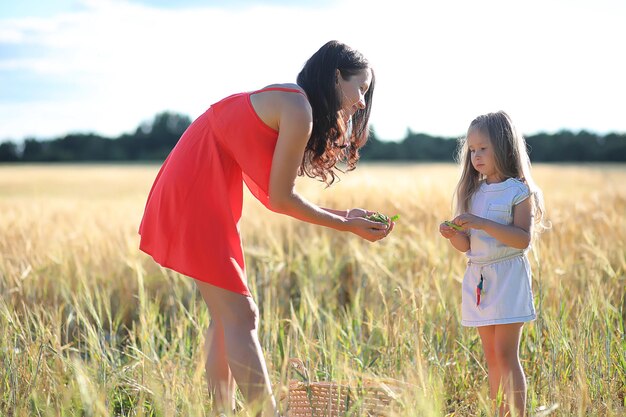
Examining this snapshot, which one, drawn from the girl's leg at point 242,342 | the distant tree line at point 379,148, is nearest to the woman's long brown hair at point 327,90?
the girl's leg at point 242,342

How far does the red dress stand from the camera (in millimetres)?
1966

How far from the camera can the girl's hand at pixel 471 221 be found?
2051 millimetres

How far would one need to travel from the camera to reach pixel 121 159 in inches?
1566

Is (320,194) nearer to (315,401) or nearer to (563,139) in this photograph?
(315,401)

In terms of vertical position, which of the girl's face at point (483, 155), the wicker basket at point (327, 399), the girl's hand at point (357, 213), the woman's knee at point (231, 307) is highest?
the girl's face at point (483, 155)

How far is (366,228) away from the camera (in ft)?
6.67

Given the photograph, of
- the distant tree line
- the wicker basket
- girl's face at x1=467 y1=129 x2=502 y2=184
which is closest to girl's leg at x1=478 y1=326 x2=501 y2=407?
the wicker basket

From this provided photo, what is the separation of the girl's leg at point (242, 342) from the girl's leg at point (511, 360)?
703 millimetres

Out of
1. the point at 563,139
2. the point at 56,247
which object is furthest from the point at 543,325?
the point at 563,139

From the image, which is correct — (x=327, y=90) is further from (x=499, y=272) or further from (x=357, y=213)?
(x=499, y=272)

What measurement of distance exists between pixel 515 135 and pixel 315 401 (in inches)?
40.8

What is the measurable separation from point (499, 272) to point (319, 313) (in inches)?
54.4

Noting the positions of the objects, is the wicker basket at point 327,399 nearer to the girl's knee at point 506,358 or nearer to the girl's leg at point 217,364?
the girl's leg at point 217,364

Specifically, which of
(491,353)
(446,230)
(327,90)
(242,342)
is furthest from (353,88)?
(491,353)
